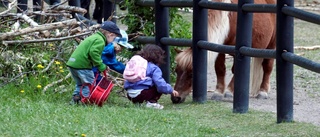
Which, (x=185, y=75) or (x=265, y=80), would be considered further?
(x=265, y=80)

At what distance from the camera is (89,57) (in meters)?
6.92

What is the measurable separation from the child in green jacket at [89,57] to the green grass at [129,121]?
24 cm

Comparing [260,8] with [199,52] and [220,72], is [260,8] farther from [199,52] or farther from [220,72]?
[220,72]

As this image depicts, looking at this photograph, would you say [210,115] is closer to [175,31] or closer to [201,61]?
[201,61]

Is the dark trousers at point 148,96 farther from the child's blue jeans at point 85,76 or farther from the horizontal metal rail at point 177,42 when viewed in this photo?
the horizontal metal rail at point 177,42

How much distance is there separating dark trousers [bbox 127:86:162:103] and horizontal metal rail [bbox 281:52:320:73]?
5.37 feet

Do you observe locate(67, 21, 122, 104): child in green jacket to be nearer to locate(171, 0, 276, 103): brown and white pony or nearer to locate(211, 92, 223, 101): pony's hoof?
locate(171, 0, 276, 103): brown and white pony

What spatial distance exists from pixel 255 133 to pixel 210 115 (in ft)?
3.22

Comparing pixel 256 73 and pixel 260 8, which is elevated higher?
pixel 260 8

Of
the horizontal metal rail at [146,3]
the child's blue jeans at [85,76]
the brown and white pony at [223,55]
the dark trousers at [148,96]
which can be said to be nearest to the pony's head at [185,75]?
the brown and white pony at [223,55]

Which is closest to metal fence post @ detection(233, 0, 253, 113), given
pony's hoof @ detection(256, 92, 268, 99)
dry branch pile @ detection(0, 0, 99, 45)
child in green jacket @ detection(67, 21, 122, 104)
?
child in green jacket @ detection(67, 21, 122, 104)

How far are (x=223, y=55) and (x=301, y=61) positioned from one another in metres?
2.77

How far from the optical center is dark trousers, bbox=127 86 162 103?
23.4 ft

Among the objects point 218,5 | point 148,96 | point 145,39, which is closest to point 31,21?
point 145,39
